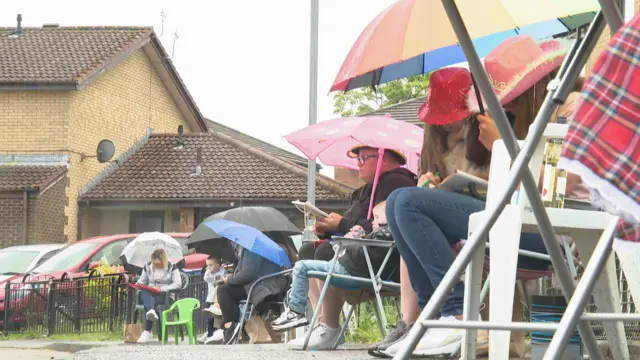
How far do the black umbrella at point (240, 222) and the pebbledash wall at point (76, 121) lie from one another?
19.6 m

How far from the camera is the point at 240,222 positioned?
14867 mm

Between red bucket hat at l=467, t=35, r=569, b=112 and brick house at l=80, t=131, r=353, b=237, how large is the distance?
2743 cm

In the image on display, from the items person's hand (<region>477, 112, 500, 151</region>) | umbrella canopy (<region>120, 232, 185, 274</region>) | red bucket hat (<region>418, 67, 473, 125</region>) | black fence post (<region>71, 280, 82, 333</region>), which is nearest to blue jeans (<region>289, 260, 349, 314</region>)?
red bucket hat (<region>418, 67, 473, 125</region>)

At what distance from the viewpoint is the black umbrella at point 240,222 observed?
48.6 ft

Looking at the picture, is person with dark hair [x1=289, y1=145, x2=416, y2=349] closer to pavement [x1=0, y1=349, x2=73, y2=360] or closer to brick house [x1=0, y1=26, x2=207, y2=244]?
pavement [x1=0, y1=349, x2=73, y2=360]

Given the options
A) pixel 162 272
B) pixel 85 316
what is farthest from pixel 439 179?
pixel 85 316

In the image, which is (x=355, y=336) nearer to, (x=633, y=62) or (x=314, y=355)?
(x=314, y=355)

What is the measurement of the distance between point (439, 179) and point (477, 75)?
3136 mm

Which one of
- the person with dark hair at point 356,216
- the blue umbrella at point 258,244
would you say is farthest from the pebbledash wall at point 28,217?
the person with dark hair at point 356,216

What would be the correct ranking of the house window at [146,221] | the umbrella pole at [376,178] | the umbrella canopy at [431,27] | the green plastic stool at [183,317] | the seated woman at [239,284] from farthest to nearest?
the house window at [146,221], the green plastic stool at [183,317], the seated woman at [239,284], the umbrella pole at [376,178], the umbrella canopy at [431,27]

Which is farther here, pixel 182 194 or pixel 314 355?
pixel 182 194

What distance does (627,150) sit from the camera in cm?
192

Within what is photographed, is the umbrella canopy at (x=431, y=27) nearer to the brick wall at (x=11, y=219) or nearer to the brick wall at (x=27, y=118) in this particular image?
the brick wall at (x=11, y=219)

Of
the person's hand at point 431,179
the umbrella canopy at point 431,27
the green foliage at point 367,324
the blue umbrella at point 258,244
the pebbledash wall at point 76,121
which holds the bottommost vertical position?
the green foliage at point 367,324
